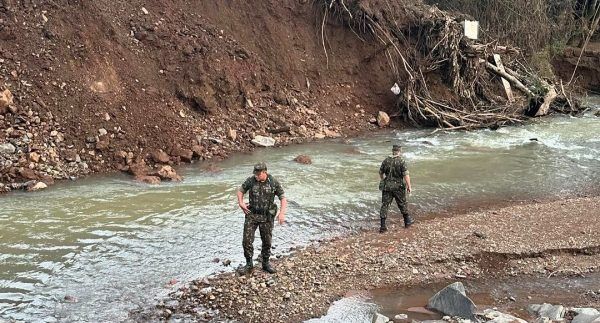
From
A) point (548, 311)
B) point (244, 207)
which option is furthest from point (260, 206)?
→ point (548, 311)

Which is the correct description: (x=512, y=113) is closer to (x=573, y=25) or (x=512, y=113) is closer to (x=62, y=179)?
(x=573, y=25)

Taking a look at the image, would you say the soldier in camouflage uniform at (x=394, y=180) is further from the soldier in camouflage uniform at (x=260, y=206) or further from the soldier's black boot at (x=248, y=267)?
the soldier's black boot at (x=248, y=267)

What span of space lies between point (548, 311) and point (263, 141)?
1120cm

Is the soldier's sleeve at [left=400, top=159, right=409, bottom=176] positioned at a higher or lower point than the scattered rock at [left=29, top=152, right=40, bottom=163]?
lower

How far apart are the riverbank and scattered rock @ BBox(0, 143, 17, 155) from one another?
7644 mm

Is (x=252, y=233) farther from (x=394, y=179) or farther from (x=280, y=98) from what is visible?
(x=280, y=98)

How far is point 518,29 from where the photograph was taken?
1034 inches

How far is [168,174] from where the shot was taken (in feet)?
44.7

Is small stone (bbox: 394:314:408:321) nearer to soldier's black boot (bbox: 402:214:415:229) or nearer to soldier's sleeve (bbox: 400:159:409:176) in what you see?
soldier's sleeve (bbox: 400:159:409:176)

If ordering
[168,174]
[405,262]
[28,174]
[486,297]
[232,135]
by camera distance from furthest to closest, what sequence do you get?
[232,135] → [168,174] → [28,174] → [405,262] → [486,297]

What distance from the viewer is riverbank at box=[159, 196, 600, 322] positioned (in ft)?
24.7

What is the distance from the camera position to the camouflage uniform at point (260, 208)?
815 centimetres

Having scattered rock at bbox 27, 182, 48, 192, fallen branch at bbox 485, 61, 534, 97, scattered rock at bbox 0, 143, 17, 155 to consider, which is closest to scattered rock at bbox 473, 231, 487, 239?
scattered rock at bbox 27, 182, 48, 192

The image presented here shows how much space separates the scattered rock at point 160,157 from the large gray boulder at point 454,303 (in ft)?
30.6
